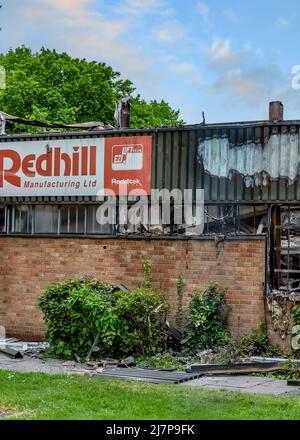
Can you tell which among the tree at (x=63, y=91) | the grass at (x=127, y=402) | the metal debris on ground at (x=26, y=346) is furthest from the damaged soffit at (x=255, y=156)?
the tree at (x=63, y=91)

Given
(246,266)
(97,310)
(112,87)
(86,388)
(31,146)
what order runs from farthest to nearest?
1. (112,87)
2. (31,146)
3. (246,266)
4. (97,310)
5. (86,388)

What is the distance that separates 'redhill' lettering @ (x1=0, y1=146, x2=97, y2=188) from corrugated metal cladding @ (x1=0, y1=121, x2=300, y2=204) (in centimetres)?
115

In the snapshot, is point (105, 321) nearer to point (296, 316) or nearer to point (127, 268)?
point (127, 268)

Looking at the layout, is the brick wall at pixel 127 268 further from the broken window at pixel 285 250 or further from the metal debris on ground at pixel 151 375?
the metal debris on ground at pixel 151 375

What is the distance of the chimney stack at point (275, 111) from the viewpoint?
15.3 meters

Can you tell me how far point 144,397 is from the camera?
1005 cm

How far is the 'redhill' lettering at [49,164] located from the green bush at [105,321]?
3.29 meters

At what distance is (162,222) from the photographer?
15992 millimetres

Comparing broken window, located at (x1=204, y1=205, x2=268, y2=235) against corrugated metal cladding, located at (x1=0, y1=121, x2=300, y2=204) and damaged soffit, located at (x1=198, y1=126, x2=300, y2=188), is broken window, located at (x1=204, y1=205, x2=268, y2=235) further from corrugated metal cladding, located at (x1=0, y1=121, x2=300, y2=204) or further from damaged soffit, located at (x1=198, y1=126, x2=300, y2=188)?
damaged soffit, located at (x1=198, y1=126, x2=300, y2=188)

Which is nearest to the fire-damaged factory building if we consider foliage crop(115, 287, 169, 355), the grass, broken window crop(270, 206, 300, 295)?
broken window crop(270, 206, 300, 295)

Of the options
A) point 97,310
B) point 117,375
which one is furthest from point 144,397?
point 97,310

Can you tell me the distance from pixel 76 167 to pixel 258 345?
5.85 meters
